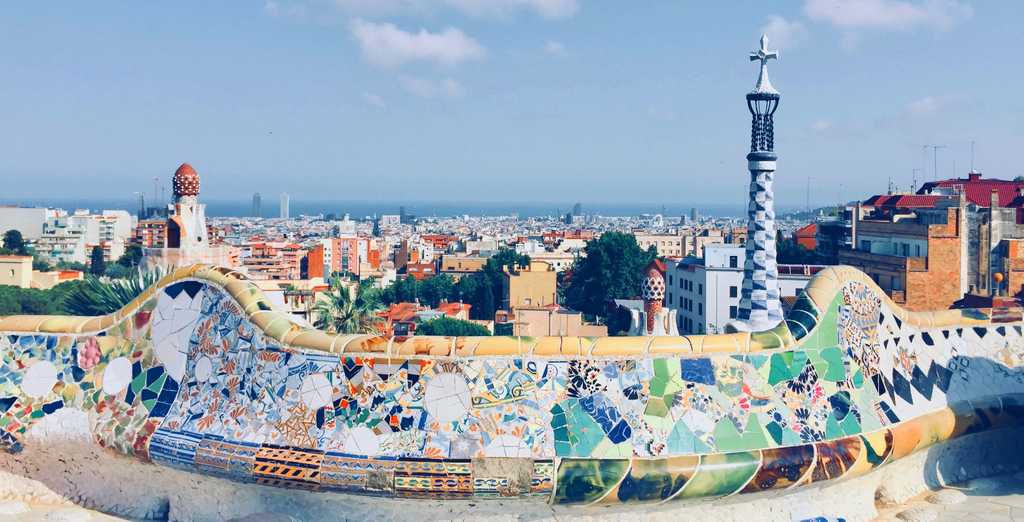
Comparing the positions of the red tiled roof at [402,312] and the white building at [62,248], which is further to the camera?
the white building at [62,248]

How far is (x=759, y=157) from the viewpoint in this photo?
21891 mm

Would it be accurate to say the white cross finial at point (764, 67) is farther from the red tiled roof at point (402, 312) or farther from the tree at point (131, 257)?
the tree at point (131, 257)

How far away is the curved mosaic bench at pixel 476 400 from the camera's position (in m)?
12.6

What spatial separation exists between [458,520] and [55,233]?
317ft

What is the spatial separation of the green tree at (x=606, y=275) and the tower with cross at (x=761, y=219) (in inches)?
1275

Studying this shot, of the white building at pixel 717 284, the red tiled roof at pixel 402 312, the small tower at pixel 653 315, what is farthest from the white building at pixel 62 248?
the small tower at pixel 653 315

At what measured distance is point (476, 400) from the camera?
13.0 m

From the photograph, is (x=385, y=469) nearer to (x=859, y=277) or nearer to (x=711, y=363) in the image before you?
(x=711, y=363)

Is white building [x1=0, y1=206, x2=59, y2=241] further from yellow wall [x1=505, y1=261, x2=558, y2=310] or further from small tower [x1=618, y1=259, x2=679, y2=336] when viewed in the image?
small tower [x1=618, y1=259, x2=679, y2=336]

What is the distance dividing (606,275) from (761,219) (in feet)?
113

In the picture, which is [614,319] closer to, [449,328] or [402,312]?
[402,312]

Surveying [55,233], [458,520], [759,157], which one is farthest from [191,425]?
[55,233]

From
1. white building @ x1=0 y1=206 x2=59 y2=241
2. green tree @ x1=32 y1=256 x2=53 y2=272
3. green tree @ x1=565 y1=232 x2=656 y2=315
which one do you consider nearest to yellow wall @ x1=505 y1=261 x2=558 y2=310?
green tree @ x1=565 y1=232 x2=656 y2=315

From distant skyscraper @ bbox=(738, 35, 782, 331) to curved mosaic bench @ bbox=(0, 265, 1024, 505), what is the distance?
6.12m
